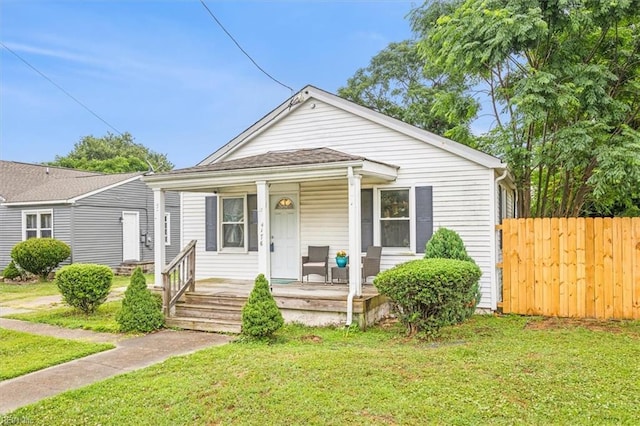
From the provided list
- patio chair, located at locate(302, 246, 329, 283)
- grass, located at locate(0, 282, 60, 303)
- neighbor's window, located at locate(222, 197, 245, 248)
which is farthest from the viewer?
grass, located at locate(0, 282, 60, 303)

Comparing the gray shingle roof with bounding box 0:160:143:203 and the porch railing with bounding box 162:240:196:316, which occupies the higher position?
the gray shingle roof with bounding box 0:160:143:203

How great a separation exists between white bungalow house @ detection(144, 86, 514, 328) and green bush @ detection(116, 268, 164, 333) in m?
1.19

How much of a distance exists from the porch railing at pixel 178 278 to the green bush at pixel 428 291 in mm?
3974

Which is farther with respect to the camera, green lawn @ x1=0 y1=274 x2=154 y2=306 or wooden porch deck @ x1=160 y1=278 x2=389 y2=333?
green lawn @ x1=0 y1=274 x2=154 y2=306

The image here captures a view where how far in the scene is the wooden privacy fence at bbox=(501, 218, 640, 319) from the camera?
7633 mm

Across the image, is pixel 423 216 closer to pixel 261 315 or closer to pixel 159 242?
pixel 261 315

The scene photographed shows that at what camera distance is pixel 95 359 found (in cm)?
591

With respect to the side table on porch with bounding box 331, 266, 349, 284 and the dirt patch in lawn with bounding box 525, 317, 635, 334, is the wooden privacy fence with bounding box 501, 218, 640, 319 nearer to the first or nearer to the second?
the dirt patch in lawn with bounding box 525, 317, 635, 334

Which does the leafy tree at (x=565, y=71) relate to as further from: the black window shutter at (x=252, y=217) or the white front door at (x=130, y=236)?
the white front door at (x=130, y=236)

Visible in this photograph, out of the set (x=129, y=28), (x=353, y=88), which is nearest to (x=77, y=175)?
(x=129, y=28)

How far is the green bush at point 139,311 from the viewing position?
7.46 metres

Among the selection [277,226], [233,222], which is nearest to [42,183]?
[233,222]

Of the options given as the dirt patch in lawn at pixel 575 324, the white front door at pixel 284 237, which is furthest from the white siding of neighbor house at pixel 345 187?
the dirt patch in lawn at pixel 575 324

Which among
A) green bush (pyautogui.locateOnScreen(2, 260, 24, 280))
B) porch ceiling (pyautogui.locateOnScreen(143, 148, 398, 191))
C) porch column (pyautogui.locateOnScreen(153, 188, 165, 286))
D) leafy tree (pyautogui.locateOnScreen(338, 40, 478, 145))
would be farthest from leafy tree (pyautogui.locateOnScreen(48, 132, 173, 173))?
porch ceiling (pyautogui.locateOnScreen(143, 148, 398, 191))
